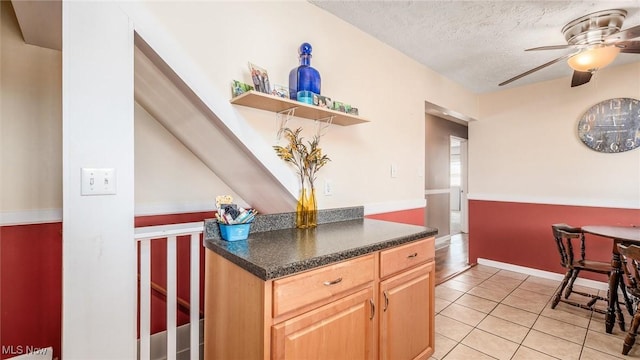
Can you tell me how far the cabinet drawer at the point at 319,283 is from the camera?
3.48 feet

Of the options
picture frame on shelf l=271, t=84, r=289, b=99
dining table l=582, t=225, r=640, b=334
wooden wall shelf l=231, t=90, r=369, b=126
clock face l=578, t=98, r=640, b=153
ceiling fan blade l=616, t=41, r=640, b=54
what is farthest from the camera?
clock face l=578, t=98, r=640, b=153

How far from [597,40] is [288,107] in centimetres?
237

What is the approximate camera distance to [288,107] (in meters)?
1.66

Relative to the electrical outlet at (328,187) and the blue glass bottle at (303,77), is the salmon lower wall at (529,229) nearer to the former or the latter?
the electrical outlet at (328,187)

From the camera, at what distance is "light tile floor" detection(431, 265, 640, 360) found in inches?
77.4

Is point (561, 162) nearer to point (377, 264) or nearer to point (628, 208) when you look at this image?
point (628, 208)

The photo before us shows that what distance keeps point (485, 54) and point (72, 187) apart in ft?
10.4

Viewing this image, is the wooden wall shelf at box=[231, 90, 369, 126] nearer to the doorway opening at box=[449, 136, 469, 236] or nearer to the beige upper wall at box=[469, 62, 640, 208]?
the beige upper wall at box=[469, 62, 640, 208]

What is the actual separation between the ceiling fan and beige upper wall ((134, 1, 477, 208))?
3.49 feet

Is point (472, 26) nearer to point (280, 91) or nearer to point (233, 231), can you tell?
point (280, 91)

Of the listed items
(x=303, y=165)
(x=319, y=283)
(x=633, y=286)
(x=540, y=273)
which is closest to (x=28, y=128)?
(x=303, y=165)

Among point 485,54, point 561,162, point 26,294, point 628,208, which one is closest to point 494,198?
point 561,162

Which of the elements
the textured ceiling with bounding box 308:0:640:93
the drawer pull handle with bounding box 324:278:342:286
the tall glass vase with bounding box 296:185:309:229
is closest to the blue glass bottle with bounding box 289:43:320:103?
the textured ceiling with bounding box 308:0:640:93

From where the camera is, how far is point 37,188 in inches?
59.3
